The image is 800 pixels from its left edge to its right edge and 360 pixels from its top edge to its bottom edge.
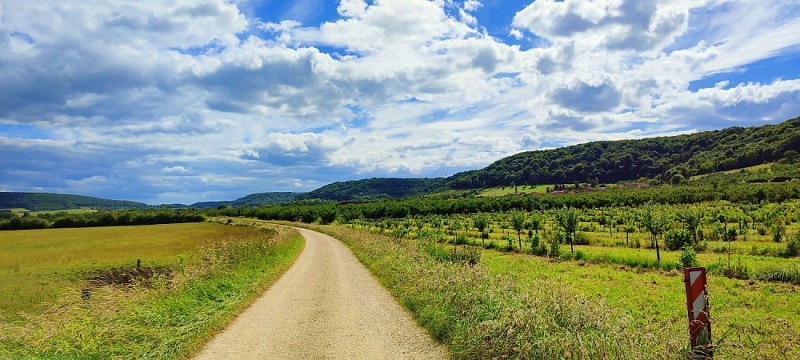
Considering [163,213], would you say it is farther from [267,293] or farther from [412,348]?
[412,348]

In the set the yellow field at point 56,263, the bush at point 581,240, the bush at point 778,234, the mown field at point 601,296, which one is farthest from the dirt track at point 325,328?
the bush at point 778,234

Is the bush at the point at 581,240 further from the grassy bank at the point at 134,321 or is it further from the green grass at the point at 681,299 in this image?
the grassy bank at the point at 134,321

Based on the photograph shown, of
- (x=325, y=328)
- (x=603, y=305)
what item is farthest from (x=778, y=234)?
(x=325, y=328)

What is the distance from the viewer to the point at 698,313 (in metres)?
6.13

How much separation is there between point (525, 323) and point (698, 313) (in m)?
2.63

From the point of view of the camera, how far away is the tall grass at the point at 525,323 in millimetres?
6484

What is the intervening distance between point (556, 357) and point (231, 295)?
1203 cm

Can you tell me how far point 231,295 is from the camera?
15.4 m

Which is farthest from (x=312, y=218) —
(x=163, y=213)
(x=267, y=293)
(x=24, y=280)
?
(x=267, y=293)

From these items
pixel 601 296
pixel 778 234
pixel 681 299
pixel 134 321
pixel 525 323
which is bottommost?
pixel 681 299

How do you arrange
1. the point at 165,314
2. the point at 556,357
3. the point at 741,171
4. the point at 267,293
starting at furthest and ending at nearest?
the point at 741,171
the point at 267,293
the point at 165,314
the point at 556,357

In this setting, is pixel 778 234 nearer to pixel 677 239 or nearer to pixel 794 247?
pixel 677 239

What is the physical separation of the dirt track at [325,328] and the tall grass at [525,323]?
66 centimetres

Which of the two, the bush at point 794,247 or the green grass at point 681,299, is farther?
the bush at point 794,247
